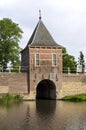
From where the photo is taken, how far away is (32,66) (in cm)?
4116

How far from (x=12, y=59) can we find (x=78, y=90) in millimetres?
11527

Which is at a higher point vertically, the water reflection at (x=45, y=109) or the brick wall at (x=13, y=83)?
the brick wall at (x=13, y=83)

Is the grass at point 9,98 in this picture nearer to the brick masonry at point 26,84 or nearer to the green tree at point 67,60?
the brick masonry at point 26,84

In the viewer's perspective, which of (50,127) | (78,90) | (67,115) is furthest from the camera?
(78,90)

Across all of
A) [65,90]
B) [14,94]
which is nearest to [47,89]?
[65,90]

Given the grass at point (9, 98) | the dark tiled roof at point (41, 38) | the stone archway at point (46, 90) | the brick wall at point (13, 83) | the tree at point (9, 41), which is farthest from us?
the tree at point (9, 41)

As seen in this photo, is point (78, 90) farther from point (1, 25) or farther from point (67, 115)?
point (67, 115)

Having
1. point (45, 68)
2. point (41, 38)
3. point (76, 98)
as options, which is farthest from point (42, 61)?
point (76, 98)

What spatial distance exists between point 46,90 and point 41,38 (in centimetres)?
850

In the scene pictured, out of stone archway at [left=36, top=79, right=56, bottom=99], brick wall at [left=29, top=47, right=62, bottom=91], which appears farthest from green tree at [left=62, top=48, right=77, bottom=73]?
brick wall at [left=29, top=47, right=62, bottom=91]

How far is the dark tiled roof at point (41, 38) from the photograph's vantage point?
4125cm

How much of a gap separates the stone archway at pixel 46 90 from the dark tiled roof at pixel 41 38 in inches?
191

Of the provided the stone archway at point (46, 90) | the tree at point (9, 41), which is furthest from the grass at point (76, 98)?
the tree at point (9, 41)

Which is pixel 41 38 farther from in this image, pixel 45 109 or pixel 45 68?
pixel 45 109
